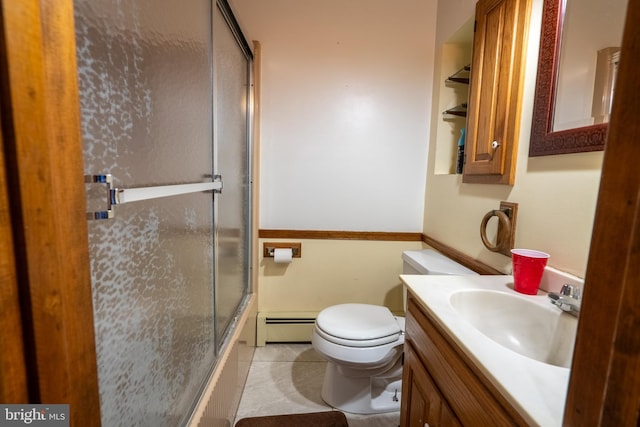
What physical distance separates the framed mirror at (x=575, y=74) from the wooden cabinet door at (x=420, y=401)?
2.64 ft

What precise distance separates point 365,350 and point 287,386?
598 millimetres

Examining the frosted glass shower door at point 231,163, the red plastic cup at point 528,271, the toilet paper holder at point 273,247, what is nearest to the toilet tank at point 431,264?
the red plastic cup at point 528,271

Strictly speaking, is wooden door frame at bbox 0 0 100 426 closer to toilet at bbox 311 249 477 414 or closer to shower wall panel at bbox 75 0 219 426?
shower wall panel at bbox 75 0 219 426

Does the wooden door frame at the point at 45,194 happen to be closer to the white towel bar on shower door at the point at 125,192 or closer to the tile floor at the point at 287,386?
the white towel bar on shower door at the point at 125,192

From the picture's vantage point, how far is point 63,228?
39cm

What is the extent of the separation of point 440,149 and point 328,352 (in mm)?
1328

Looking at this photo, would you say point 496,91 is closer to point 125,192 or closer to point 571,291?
point 571,291

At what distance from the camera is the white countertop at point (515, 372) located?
0.46 metres

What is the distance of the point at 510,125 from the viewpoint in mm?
1139

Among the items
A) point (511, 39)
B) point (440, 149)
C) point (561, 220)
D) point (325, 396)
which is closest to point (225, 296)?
point (325, 396)

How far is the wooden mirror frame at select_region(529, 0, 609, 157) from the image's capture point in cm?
94

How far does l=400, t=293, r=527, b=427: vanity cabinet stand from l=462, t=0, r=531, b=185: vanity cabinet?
694 mm

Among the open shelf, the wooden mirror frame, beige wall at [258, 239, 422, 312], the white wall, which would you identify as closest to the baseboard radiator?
beige wall at [258, 239, 422, 312]

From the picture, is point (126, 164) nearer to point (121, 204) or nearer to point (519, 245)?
point (121, 204)
